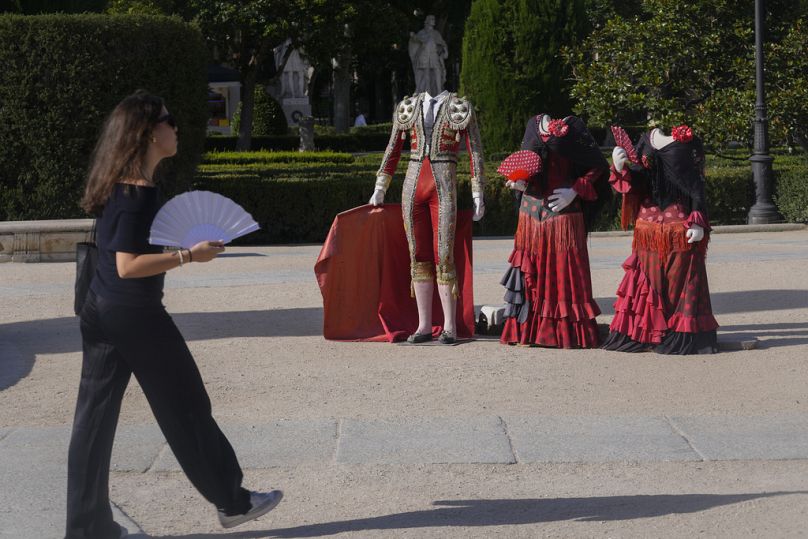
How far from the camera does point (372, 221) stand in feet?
30.1

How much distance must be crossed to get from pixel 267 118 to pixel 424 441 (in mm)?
36432

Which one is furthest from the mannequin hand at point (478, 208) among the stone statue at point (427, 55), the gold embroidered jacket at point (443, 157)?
the stone statue at point (427, 55)

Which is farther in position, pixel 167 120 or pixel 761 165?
pixel 761 165

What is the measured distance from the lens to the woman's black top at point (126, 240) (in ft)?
13.9

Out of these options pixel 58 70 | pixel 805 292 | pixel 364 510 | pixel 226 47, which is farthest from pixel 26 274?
pixel 226 47

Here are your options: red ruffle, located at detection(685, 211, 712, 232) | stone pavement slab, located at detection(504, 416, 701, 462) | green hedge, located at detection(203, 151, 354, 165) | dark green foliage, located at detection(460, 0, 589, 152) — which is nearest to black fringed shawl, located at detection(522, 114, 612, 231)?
red ruffle, located at detection(685, 211, 712, 232)

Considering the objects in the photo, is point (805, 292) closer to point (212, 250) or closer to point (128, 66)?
point (212, 250)

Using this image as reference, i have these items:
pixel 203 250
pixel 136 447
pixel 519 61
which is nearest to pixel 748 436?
pixel 136 447

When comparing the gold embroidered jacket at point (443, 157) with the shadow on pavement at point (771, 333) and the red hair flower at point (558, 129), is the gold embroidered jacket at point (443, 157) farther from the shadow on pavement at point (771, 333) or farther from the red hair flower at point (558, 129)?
the shadow on pavement at point (771, 333)

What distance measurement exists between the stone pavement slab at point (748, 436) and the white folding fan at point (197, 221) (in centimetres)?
257

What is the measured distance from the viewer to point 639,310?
27.5ft

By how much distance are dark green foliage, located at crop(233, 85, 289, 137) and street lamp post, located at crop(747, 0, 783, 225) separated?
81.5ft

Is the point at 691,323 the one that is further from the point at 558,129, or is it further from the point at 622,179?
the point at 558,129

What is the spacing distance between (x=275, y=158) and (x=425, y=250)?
17.7 m
